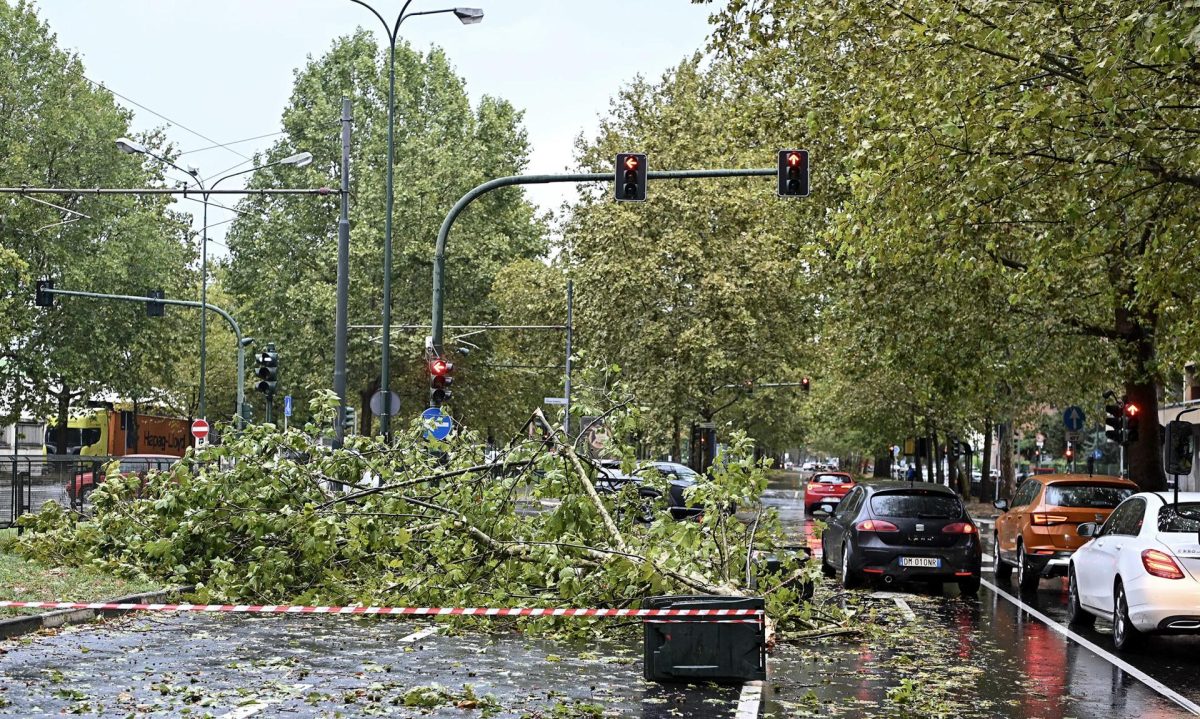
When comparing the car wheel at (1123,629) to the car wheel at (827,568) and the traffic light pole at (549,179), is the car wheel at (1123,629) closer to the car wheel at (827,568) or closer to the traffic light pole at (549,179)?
the car wheel at (827,568)

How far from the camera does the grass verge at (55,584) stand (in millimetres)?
14922

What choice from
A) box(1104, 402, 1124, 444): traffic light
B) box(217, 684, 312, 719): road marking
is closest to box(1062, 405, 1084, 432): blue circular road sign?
box(1104, 402, 1124, 444): traffic light

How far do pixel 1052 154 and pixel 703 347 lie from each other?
26.9 m

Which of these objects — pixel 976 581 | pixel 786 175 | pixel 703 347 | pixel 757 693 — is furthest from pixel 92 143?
pixel 757 693

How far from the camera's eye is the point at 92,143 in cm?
5100

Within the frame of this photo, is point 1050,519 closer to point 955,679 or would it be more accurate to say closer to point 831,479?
point 955,679

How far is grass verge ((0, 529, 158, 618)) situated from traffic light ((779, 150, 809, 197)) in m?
11.2

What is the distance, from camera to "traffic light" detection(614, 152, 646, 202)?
22234 millimetres

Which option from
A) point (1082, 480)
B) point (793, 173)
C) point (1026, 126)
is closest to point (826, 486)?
point (793, 173)

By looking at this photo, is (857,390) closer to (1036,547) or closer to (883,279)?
(883,279)

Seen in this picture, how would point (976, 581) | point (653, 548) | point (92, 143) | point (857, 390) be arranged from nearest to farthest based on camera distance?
1. point (653, 548)
2. point (976, 581)
3. point (92, 143)
4. point (857, 390)

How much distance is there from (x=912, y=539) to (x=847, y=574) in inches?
39.4

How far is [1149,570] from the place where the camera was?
42.2ft

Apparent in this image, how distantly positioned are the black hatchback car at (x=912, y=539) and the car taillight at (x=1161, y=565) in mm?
6097
